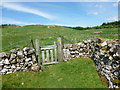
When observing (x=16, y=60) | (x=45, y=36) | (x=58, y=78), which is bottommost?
(x=58, y=78)

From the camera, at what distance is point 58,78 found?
6.65 metres

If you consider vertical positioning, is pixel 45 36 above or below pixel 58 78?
above

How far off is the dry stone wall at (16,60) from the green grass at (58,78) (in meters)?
0.48

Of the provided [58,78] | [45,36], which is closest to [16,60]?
[58,78]

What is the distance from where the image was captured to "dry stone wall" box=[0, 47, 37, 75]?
7738mm

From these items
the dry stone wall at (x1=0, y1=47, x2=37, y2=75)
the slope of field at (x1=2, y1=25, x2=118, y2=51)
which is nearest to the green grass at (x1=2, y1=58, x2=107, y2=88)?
the dry stone wall at (x1=0, y1=47, x2=37, y2=75)

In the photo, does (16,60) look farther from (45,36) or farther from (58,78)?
(45,36)

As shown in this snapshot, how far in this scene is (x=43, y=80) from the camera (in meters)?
6.54

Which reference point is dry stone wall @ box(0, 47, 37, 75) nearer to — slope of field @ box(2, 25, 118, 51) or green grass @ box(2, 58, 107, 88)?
green grass @ box(2, 58, 107, 88)

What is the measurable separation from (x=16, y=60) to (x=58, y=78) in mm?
3545

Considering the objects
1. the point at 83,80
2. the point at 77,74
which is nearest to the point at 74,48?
the point at 77,74

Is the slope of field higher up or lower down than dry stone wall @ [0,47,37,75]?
higher up

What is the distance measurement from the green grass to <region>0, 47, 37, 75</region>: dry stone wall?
483 mm

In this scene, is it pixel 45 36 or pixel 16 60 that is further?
pixel 45 36
